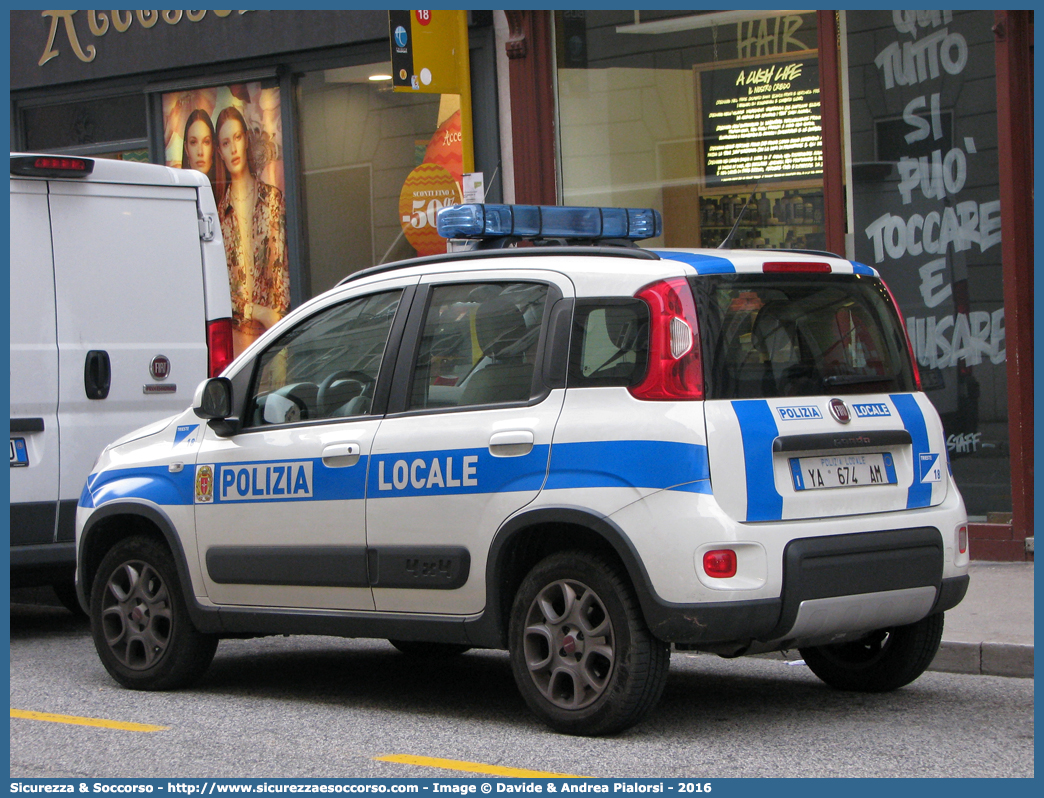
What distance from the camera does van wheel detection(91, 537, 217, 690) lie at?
265 inches

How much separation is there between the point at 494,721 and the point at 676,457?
1.50 meters

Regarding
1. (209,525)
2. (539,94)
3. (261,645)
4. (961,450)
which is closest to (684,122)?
(539,94)

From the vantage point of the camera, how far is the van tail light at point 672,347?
5168mm

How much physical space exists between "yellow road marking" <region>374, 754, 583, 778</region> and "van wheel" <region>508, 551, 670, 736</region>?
457mm

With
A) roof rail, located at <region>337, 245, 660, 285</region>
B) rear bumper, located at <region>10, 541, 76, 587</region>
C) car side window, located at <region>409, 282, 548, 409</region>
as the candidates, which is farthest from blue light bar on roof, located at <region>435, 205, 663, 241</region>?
rear bumper, located at <region>10, 541, 76, 587</region>

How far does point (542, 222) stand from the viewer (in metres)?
6.34

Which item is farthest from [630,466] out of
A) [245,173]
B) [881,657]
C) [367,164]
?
[245,173]

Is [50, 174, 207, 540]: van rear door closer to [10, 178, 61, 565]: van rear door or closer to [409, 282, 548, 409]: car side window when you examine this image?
[10, 178, 61, 565]: van rear door

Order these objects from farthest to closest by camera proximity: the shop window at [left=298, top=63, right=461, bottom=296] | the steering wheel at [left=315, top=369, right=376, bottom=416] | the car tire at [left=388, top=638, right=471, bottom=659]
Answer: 1. the shop window at [left=298, top=63, right=461, bottom=296]
2. the car tire at [left=388, top=638, right=471, bottom=659]
3. the steering wheel at [left=315, top=369, right=376, bottom=416]

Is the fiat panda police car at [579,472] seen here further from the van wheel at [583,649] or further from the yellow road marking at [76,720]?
the yellow road marking at [76,720]

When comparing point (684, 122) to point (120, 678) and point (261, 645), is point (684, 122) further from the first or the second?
point (120, 678)

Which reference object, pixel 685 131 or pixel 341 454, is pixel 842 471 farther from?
pixel 685 131

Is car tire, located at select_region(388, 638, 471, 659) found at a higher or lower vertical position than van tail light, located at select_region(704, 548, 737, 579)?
lower

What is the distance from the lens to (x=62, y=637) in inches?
347
